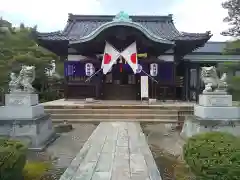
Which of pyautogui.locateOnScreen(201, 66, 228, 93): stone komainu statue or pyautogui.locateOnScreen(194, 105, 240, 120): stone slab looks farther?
pyautogui.locateOnScreen(201, 66, 228, 93): stone komainu statue

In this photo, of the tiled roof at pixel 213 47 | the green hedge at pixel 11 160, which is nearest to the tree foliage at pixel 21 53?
the green hedge at pixel 11 160

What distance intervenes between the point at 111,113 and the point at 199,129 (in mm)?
5857

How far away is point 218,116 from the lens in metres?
8.42

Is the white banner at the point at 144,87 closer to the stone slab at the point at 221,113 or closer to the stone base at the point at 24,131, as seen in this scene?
the stone slab at the point at 221,113

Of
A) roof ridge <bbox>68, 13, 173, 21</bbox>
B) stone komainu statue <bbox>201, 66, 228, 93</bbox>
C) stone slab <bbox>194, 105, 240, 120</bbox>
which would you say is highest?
roof ridge <bbox>68, 13, 173, 21</bbox>

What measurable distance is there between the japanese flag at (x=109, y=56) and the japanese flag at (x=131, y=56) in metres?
0.49

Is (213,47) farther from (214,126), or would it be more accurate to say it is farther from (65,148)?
(65,148)

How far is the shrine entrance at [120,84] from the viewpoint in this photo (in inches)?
719

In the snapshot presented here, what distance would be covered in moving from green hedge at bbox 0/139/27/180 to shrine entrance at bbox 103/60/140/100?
1348cm

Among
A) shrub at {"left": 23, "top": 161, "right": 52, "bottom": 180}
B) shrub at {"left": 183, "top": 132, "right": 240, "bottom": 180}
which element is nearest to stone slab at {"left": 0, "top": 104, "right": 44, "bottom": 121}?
shrub at {"left": 23, "top": 161, "right": 52, "bottom": 180}

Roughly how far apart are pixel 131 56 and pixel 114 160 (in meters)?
11.1

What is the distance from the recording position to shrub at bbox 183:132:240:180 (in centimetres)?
396

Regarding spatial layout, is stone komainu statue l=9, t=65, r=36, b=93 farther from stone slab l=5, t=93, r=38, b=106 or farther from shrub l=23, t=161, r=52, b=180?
shrub l=23, t=161, r=52, b=180

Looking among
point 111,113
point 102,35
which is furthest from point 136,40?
point 111,113
